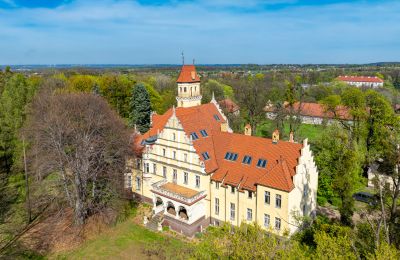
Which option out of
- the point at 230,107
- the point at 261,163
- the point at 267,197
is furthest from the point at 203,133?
the point at 230,107

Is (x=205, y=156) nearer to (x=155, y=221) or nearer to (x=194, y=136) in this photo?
(x=194, y=136)

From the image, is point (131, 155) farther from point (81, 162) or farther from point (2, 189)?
point (2, 189)

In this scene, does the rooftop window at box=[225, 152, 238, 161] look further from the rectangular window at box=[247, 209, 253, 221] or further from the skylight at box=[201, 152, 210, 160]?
the rectangular window at box=[247, 209, 253, 221]

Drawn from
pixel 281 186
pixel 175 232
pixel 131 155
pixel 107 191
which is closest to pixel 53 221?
pixel 107 191

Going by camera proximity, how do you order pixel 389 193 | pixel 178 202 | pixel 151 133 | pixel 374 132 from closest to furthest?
pixel 389 193, pixel 178 202, pixel 151 133, pixel 374 132

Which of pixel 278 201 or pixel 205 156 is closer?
pixel 278 201

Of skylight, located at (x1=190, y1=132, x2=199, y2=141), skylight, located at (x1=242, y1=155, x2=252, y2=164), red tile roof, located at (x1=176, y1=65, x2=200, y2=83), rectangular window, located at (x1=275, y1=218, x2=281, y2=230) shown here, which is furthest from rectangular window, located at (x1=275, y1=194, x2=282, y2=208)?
red tile roof, located at (x1=176, y1=65, x2=200, y2=83)

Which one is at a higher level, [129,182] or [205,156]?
[205,156]

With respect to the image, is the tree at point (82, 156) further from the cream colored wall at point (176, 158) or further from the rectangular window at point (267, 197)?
the rectangular window at point (267, 197)
